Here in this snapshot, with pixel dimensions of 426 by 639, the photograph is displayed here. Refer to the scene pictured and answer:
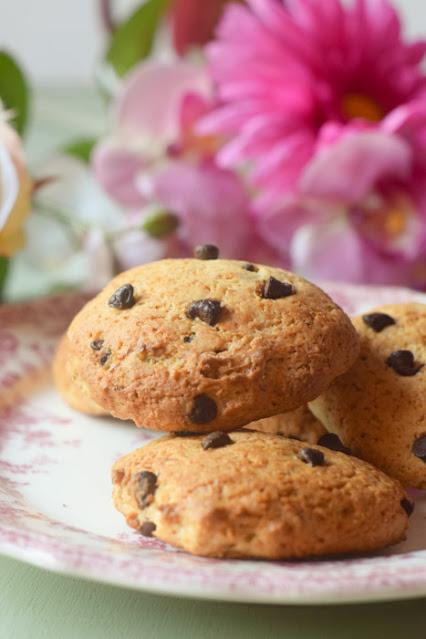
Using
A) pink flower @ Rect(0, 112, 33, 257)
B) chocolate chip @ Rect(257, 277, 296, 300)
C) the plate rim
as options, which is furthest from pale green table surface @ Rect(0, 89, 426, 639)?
pink flower @ Rect(0, 112, 33, 257)

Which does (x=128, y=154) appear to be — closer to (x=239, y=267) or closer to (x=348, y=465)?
(x=239, y=267)

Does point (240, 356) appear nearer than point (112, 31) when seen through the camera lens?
Yes

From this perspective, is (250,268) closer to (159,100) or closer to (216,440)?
(216,440)

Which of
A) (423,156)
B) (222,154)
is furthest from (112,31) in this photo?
(423,156)

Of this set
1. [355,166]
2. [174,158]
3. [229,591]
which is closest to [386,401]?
[229,591]

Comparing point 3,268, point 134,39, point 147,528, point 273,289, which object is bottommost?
point 3,268

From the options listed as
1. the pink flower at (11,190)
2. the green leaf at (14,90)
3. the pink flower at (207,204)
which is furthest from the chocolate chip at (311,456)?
the green leaf at (14,90)

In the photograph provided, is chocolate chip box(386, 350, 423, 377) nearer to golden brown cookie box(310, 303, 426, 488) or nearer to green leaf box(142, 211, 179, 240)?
Result: golden brown cookie box(310, 303, 426, 488)
